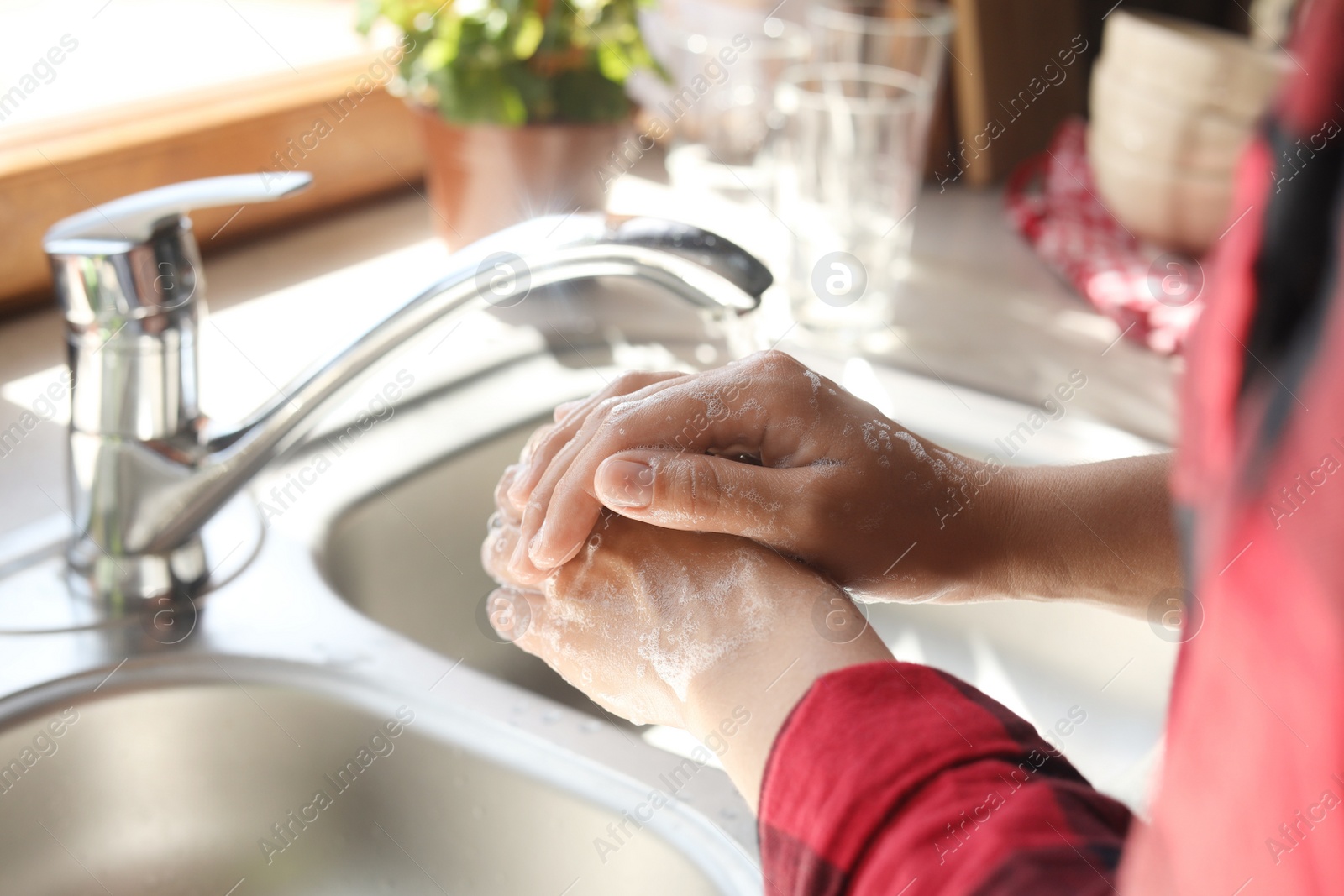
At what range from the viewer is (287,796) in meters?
0.60

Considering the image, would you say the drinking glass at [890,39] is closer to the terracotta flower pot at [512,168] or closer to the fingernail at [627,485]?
the terracotta flower pot at [512,168]

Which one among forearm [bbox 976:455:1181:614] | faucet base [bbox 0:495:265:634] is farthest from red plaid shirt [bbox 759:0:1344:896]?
faucet base [bbox 0:495:265:634]

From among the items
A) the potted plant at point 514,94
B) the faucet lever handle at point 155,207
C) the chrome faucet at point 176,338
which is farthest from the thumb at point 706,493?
the potted plant at point 514,94

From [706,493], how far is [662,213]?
651 mm

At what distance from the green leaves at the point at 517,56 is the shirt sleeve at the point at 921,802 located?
0.64 metres

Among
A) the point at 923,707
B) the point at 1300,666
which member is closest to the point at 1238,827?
the point at 1300,666

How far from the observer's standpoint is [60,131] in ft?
2.85

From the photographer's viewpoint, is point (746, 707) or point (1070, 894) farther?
point (746, 707)

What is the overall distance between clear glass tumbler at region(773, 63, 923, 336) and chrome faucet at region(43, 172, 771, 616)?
0.41 meters

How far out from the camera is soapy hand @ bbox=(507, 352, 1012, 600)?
46 cm

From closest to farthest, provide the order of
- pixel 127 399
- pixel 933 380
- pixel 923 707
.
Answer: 1. pixel 923 707
2. pixel 127 399
3. pixel 933 380

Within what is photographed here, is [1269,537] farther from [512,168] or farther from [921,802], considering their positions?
[512,168]

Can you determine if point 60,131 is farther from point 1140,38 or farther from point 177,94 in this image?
point 1140,38

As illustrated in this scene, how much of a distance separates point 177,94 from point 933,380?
65 cm
